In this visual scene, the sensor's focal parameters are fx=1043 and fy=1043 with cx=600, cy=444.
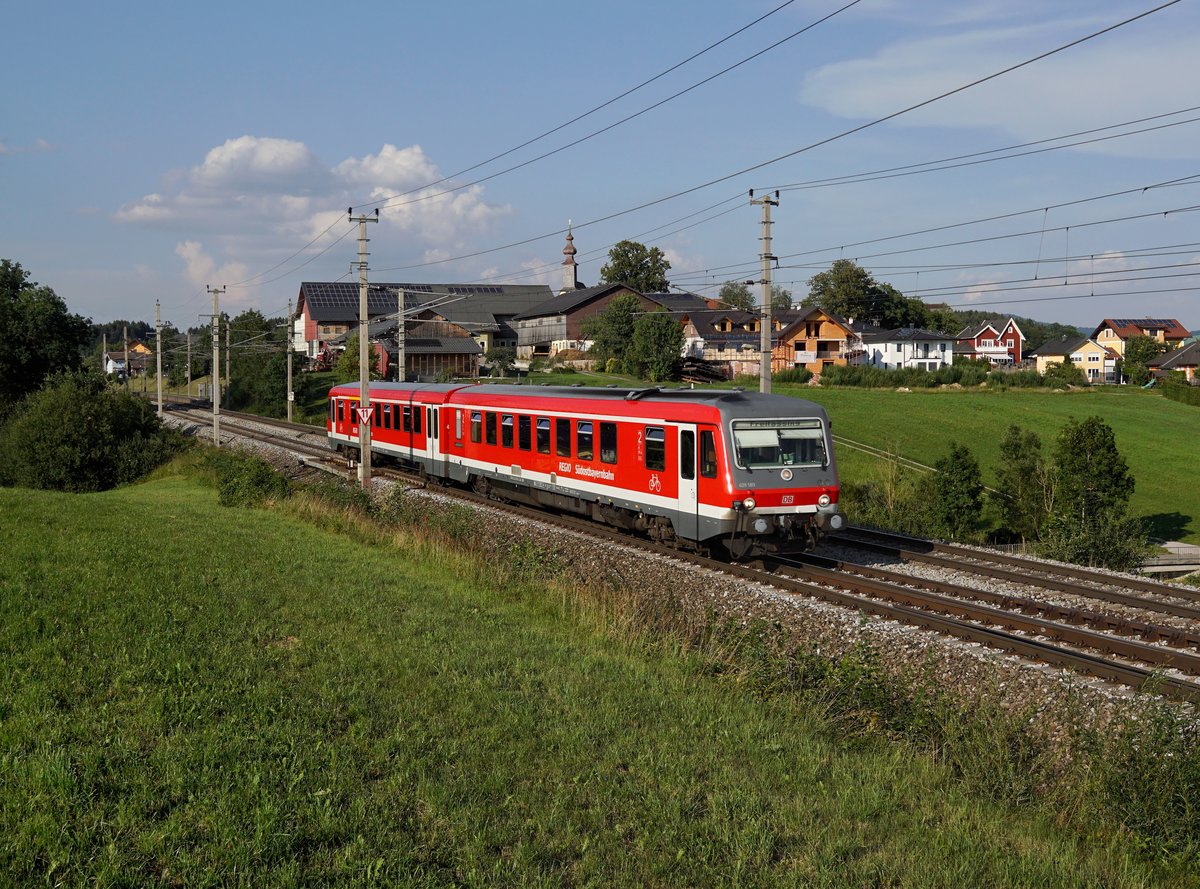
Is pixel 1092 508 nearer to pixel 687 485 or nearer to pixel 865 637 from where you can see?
pixel 687 485

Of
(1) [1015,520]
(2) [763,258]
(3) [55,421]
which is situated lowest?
(1) [1015,520]

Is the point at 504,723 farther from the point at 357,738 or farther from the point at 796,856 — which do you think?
the point at 796,856

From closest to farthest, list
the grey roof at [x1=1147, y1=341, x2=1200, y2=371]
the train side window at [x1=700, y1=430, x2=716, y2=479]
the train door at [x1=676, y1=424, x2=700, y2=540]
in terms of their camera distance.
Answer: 1. the train side window at [x1=700, y1=430, x2=716, y2=479]
2. the train door at [x1=676, y1=424, x2=700, y2=540]
3. the grey roof at [x1=1147, y1=341, x2=1200, y2=371]

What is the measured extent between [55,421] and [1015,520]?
35064mm

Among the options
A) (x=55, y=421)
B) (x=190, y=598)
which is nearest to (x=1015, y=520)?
(x=190, y=598)

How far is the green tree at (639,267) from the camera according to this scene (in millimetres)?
121438

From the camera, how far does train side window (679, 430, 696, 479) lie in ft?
59.0

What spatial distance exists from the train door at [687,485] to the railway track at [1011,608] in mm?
650

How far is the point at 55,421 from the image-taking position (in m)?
40.6

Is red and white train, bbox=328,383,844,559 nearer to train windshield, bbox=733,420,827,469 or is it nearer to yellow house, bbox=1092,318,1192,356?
train windshield, bbox=733,420,827,469

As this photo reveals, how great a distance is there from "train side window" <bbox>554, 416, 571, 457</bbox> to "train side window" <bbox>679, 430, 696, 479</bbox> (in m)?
4.41

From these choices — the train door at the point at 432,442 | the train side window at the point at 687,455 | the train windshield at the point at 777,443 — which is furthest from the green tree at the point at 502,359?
the train windshield at the point at 777,443

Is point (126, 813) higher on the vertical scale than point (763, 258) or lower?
lower

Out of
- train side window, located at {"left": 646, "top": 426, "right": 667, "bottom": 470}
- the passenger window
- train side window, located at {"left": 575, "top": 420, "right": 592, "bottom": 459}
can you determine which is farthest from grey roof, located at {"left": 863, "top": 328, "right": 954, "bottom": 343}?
train side window, located at {"left": 646, "top": 426, "right": 667, "bottom": 470}
